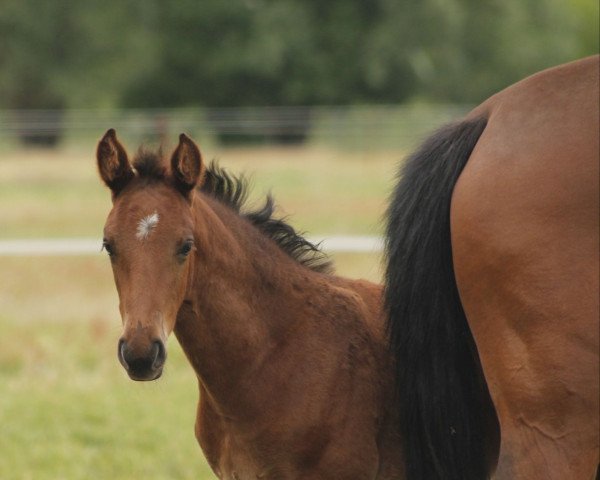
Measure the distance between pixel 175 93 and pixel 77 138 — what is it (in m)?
17.2

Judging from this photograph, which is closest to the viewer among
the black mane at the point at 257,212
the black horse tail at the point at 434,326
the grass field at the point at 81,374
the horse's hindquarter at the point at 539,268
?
the horse's hindquarter at the point at 539,268

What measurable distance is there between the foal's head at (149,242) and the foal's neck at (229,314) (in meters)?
0.15

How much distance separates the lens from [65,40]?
3856 cm

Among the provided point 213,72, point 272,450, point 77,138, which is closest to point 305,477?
point 272,450

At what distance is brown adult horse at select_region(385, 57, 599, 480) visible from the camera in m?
2.83

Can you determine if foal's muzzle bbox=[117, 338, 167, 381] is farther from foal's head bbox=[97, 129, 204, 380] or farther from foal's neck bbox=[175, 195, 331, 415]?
foal's neck bbox=[175, 195, 331, 415]

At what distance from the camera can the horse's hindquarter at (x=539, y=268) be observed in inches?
111

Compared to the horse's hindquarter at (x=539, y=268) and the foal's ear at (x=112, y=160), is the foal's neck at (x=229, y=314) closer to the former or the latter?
the foal's ear at (x=112, y=160)

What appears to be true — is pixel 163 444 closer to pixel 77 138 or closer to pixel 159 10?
pixel 77 138

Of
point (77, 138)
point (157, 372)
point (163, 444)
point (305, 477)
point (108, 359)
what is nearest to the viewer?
point (157, 372)

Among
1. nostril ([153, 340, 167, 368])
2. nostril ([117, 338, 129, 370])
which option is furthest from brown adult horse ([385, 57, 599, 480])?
nostril ([117, 338, 129, 370])

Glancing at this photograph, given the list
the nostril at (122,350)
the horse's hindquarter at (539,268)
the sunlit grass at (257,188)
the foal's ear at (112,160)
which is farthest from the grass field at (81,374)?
the nostril at (122,350)

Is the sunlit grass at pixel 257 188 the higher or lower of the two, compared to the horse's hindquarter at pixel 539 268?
lower

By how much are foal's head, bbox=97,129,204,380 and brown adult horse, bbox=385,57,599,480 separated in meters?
0.73
